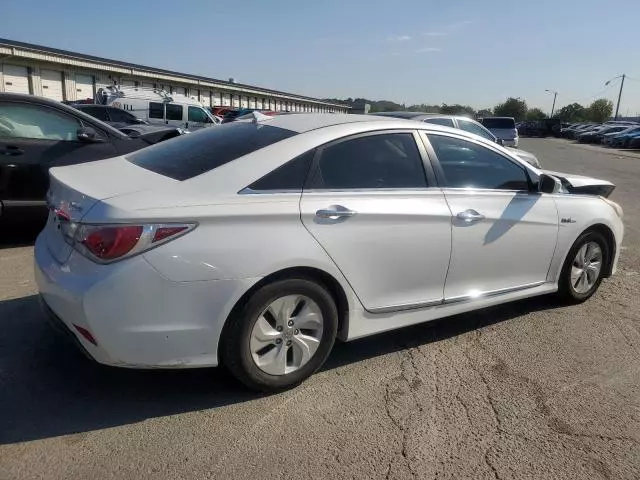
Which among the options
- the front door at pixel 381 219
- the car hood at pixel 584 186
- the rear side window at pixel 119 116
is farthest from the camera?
the rear side window at pixel 119 116

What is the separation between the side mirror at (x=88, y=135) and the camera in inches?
239

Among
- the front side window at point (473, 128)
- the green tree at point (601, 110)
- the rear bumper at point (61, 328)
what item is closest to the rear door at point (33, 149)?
the rear bumper at point (61, 328)

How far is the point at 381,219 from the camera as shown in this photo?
3.37 metres

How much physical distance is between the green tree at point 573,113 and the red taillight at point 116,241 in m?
124

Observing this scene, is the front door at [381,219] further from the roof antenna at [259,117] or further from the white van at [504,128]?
the white van at [504,128]

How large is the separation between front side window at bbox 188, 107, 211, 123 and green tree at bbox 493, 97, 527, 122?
104597 mm

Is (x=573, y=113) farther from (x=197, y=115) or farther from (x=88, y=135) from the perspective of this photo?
(x=88, y=135)

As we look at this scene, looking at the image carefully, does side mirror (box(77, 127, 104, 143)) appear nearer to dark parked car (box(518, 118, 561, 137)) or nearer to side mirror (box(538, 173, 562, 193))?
side mirror (box(538, 173, 562, 193))

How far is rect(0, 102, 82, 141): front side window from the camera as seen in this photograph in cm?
584

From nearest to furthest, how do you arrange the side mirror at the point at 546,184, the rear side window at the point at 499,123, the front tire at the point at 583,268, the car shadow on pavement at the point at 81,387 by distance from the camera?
the car shadow on pavement at the point at 81,387 → the side mirror at the point at 546,184 → the front tire at the point at 583,268 → the rear side window at the point at 499,123

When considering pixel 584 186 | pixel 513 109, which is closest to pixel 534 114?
pixel 513 109

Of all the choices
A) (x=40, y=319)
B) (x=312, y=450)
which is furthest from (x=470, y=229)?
(x=40, y=319)

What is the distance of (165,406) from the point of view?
304 centimetres

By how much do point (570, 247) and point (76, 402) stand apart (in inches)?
151
